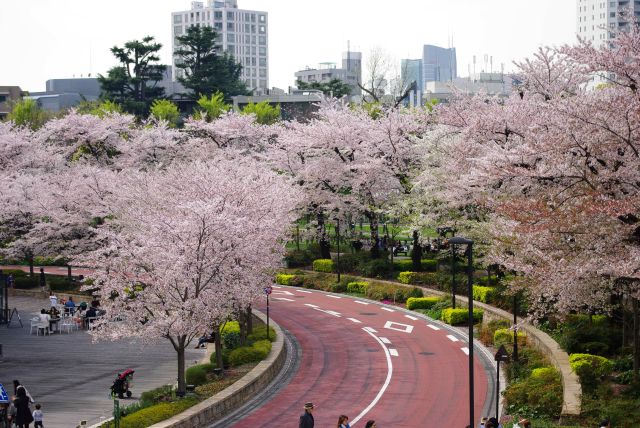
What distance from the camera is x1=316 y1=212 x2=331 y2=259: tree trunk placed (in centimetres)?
6019

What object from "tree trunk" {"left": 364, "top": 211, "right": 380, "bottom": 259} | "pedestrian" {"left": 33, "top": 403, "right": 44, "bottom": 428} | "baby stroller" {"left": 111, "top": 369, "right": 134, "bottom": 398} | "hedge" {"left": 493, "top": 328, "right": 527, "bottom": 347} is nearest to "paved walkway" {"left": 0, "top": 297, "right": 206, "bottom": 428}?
"baby stroller" {"left": 111, "top": 369, "right": 134, "bottom": 398}

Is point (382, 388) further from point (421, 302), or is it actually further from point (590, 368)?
point (421, 302)

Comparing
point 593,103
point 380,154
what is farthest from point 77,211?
point 593,103

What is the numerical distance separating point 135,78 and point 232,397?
295 ft

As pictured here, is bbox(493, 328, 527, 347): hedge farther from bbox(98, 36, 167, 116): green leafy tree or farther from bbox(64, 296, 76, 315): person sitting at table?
bbox(98, 36, 167, 116): green leafy tree

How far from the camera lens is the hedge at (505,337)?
1389 inches

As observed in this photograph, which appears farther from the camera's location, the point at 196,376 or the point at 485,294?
the point at 485,294

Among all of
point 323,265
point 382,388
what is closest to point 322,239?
point 323,265

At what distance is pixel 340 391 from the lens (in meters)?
31.2

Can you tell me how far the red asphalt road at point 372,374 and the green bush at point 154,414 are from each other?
1933 mm

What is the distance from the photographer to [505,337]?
3569cm

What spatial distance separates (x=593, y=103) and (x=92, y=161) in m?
51.4

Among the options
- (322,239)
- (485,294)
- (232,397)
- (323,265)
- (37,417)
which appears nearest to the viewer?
(37,417)

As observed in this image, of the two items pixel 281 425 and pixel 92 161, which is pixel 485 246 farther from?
pixel 92 161
